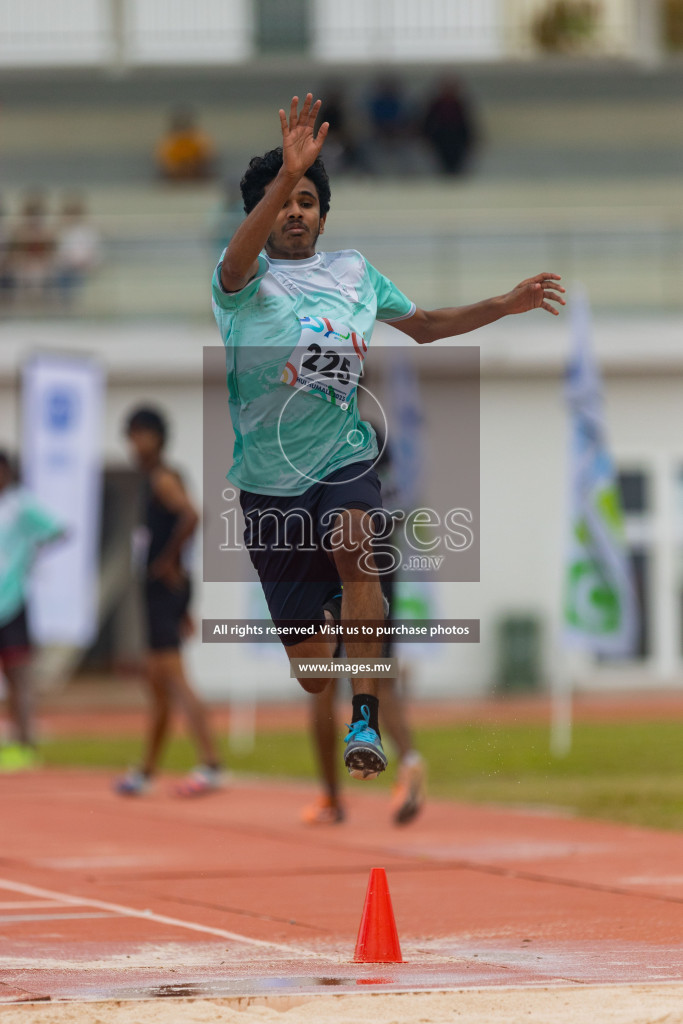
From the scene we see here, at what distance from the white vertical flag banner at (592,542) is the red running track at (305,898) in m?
4.30

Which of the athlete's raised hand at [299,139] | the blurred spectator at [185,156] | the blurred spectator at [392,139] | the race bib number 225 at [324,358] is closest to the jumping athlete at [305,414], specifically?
the race bib number 225 at [324,358]

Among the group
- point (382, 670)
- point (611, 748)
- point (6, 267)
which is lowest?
point (382, 670)

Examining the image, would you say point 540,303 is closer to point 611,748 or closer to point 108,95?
point 611,748

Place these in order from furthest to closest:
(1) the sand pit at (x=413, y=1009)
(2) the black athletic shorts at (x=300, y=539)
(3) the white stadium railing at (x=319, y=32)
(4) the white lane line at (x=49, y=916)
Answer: (3) the white stadium railing at (x=319, y=32) < (4) the white lane line at (x=49, y=916) < (2) the black athletic shorts at (x=300, y=539) < (1) the sand pit at (x=413, y=1009)

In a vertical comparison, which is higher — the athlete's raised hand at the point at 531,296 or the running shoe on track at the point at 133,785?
the athlete's raised hand at the point at 531,296

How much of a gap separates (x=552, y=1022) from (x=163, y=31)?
27.1 m

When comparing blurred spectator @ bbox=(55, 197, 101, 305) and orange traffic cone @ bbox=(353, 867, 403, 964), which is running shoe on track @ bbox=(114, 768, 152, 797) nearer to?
orange traffic cone @ bbox=(353, 867, 403, 964)

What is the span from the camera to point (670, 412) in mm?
23922

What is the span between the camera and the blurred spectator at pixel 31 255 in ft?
74.7

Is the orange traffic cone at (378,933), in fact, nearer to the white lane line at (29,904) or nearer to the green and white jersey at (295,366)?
the green and white jersey at (295,366)

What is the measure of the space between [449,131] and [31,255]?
23.6 ft

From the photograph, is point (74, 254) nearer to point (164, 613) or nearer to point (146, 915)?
point (164, 613)

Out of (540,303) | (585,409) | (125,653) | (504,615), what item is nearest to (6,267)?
(125,653)

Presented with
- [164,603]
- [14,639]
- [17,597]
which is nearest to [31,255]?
[17,597]
